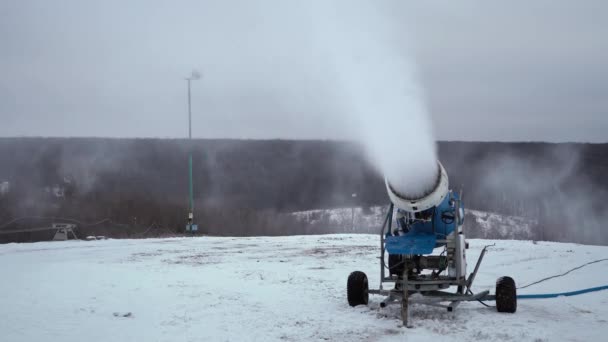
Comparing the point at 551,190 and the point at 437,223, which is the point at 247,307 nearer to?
the point at 437,223

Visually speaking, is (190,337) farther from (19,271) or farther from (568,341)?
(19,271)

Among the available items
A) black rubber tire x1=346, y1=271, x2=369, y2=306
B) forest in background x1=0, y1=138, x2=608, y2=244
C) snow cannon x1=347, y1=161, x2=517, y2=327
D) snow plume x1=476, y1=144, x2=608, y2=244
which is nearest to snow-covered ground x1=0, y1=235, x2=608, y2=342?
black rubber tire x1=346, y1=271, x2=369, y2=306

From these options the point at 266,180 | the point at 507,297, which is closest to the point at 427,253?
the point at 507,297

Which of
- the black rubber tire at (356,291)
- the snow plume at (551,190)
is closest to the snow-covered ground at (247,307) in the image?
the black rubber tire at (356,291)

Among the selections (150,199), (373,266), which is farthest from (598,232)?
(373,266)

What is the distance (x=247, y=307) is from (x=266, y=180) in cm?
7414

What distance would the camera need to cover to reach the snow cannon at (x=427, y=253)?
33.6 feet

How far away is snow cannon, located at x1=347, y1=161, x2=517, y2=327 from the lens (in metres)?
10.2

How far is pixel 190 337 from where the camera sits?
28.5 ft

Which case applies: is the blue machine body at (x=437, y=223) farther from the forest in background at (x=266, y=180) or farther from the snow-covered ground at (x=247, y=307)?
the forest in background at (x=266, y=180)

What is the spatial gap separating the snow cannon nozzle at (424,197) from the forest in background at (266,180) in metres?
42.6

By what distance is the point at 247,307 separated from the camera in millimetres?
11133

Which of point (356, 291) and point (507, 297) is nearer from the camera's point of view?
point (507, 297)

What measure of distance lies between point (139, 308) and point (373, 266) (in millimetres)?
9156
